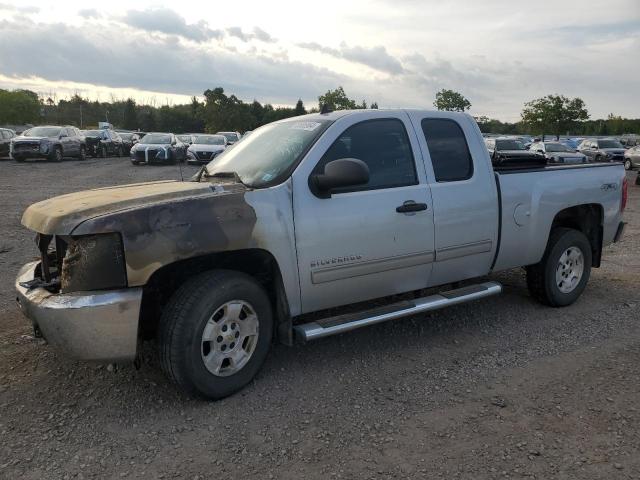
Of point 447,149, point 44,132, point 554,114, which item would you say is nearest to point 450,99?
point 554,114

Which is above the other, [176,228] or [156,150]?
[156,150]

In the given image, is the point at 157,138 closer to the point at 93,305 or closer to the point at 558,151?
the point at 558,151

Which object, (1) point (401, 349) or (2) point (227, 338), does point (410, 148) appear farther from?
(2) point (227, 338)

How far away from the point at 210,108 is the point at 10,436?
2599 inches

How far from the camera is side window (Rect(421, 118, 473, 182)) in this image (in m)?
4.45

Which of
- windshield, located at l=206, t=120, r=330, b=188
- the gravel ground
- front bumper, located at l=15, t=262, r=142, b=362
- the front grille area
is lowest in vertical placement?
the gravel ground

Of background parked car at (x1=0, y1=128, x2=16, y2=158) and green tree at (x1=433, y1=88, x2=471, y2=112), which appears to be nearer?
background parked car at (x1=0, y1=128, x2=16, y2=158)

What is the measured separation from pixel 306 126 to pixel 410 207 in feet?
3.27

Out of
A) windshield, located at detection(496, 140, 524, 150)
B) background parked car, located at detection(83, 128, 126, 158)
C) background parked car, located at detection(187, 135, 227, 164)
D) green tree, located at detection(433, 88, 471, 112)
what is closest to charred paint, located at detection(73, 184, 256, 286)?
background parked car, located at detection(187, 135, 227, 164)

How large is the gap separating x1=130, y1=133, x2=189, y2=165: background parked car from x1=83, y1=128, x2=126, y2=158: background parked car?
5890 millimetres

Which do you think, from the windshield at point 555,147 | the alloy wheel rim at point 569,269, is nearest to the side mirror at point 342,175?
the alloy wheel rim at point 569,269

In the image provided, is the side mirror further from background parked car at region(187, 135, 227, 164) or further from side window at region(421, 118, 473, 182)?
background parked car at region(187, 135, 227, 164)

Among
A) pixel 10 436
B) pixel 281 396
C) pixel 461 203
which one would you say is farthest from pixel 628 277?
pixel 10 436

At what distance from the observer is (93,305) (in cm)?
312
